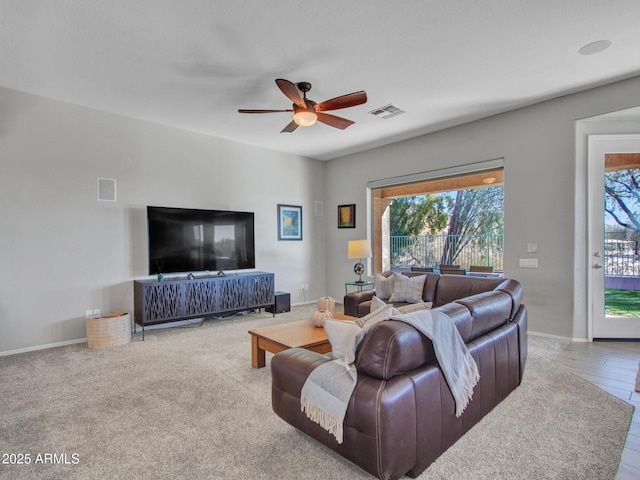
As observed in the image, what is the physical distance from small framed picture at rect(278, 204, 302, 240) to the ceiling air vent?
2.47m

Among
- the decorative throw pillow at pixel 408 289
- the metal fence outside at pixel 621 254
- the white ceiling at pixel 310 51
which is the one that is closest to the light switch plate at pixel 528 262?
the metal fence outside at pixel 621 254

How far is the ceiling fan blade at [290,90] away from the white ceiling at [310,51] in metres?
0.33

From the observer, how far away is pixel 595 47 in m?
2.84

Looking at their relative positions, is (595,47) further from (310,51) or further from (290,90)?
(290,90)

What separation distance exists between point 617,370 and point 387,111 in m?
3.53

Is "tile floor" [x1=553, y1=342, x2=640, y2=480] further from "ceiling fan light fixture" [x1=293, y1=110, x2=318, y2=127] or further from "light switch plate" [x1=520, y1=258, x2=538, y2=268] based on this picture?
"ceiling fan light fixture" [x1=293, y1=110, x2=318, y2=127]

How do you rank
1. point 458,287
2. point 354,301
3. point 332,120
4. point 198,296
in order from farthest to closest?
point 198,296
point 354,301
point 458,287
point 332,120

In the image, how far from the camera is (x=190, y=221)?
4.71m

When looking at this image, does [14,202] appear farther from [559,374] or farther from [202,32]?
[559,374]

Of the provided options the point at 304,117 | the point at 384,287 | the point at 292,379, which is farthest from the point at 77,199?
the point at 384,287

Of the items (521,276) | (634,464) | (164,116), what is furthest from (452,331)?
→ (164,116)

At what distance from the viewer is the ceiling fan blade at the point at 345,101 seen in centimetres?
298

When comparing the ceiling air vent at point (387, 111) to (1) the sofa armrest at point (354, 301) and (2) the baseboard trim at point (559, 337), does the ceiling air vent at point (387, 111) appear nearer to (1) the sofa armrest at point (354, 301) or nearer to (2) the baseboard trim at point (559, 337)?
(1) the sofa armrest at point (354, 301)

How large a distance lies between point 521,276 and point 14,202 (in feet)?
19.4
